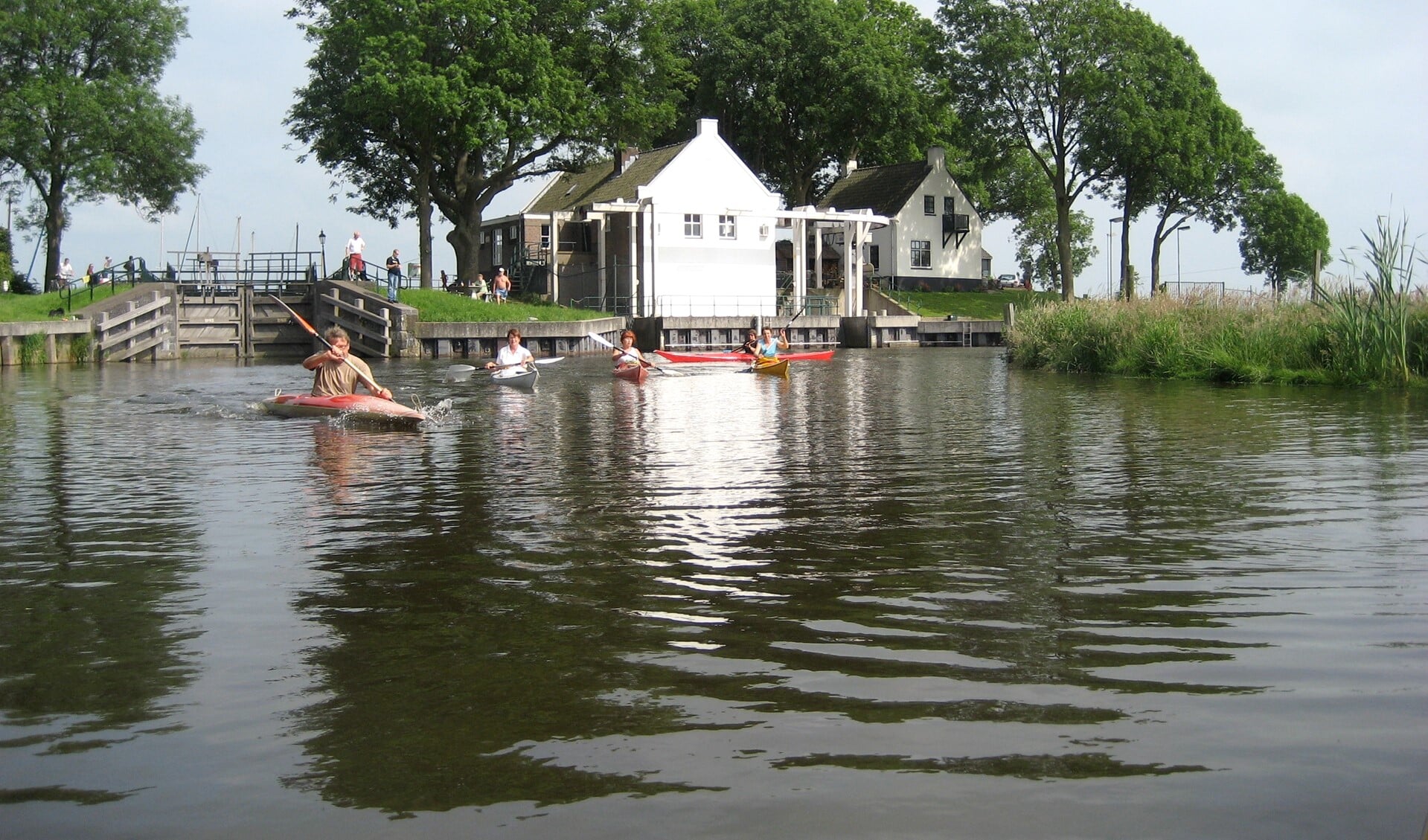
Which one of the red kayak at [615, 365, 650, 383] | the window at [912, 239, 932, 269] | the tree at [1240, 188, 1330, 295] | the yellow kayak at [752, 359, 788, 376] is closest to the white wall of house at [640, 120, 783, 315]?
the window at [912, 239, 932, 269]

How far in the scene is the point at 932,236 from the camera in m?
70.9

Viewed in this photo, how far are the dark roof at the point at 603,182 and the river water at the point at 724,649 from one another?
140 ft

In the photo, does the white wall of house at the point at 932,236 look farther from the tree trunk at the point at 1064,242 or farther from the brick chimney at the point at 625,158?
the brick chimney at the point at 625,158

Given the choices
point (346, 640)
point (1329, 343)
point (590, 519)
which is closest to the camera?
point (346, 640)

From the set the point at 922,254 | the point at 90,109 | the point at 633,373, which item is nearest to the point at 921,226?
the point at 922,254

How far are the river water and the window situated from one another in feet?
191

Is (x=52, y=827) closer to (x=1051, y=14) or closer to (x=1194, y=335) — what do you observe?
(x=1194, y=335)

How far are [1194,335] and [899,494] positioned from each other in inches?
724

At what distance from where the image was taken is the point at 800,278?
5609 centimetres

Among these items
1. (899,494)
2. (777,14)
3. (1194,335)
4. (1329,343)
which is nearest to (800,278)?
(777,14)

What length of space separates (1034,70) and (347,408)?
51.5 metres

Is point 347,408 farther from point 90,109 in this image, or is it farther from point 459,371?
point 90,109

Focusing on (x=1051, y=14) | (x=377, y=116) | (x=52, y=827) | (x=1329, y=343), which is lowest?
(x=52, y=827)

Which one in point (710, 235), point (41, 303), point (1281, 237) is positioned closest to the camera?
point (41, 303)
